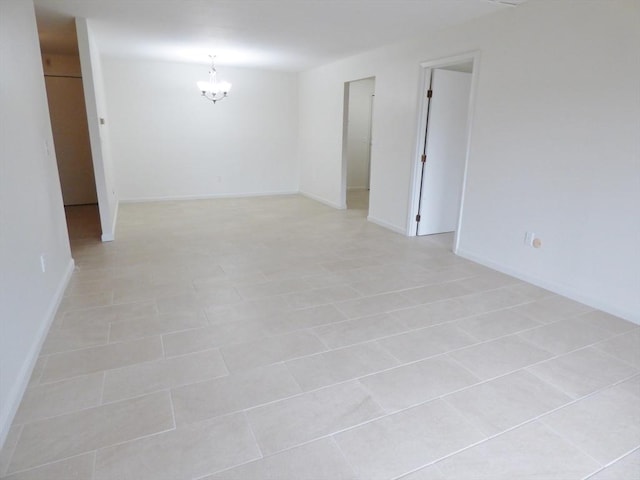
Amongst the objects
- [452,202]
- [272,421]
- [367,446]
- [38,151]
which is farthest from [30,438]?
[452,202]

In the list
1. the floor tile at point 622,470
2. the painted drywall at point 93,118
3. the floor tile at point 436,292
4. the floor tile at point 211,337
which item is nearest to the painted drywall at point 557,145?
the floor tile at point 436,292

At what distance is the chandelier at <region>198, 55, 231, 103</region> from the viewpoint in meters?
6.43

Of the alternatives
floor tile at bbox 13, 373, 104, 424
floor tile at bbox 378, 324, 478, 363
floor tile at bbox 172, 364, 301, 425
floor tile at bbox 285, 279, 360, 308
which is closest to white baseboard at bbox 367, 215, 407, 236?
floor tile at bbox 285, 279, 360, 308

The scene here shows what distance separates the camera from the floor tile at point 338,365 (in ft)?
7.02

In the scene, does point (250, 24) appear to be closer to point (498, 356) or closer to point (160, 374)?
point (160, 374)

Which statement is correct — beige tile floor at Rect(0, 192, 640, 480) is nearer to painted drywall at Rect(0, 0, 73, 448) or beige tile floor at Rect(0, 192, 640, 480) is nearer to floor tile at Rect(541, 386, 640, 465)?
floor tile at Rect(541, 386, 640, 465)

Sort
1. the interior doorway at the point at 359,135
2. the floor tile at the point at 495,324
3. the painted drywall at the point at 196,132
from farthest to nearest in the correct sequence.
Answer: the interior doorway at the point at 359,135, the painted drywall at the point at 196,132, the floor tile at the point at 495,324

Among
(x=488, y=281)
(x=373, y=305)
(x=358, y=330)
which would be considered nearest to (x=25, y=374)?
(x=358, y=330)

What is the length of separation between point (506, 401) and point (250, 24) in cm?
414

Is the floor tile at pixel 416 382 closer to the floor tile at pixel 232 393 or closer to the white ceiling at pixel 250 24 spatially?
the floor tile at pixel 232 393

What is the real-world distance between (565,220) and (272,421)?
9.22 feet

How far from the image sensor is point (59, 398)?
194cm

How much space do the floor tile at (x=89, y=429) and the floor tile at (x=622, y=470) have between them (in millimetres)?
1802

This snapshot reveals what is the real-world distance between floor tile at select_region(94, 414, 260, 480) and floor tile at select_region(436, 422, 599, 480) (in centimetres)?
84
